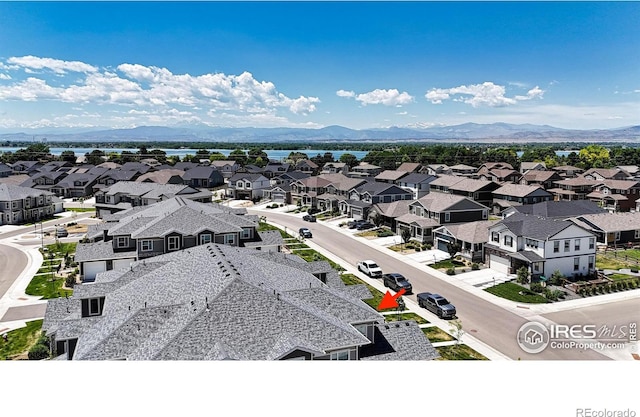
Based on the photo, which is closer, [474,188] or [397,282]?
[397,282]

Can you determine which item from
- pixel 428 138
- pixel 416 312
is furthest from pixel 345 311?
pixel 416 312

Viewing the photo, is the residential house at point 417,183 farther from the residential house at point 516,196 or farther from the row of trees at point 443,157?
the row of trees at point 443,157

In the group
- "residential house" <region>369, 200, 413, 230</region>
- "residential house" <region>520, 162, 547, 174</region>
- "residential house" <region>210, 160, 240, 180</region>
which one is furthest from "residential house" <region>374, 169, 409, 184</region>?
"residential house" <region>520, 162, 547, 174</region>

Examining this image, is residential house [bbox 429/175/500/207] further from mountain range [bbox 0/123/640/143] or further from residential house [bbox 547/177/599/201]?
mountain range [bbox 0/123/640/143]

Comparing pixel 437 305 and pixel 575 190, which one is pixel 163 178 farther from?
pixel 575 190

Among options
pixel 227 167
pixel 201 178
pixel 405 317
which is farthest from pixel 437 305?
pixel 227 167

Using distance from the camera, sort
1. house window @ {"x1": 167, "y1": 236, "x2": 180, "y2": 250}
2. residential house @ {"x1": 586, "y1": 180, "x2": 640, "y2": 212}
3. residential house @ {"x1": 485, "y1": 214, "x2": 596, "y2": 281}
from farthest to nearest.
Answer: residential house @ {"x1": 586, "y1": 180, "x2": 640, "y2": 212}
residential house @ {"x1": 485, "y1": 214, "x2": 596, "y2": 281}
house window @ {"x1": 167, "y1": 236, "x2": 180, "y2": 250}
